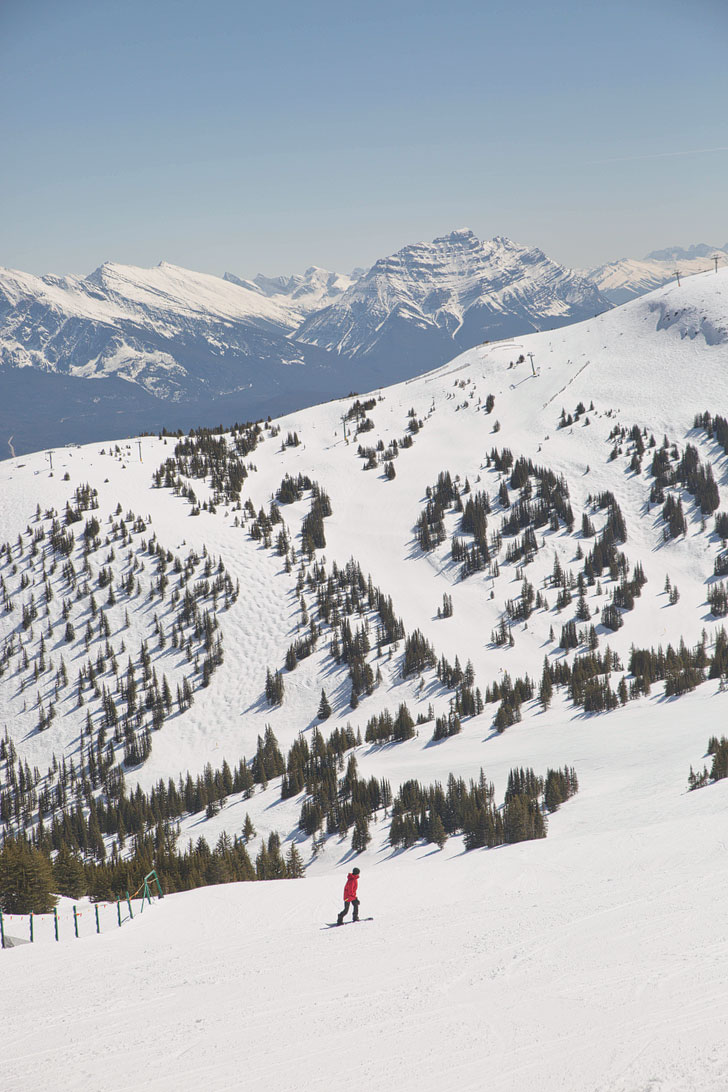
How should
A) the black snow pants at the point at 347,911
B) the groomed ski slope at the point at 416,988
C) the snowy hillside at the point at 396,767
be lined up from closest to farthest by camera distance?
the groomed ski slope at the point at 416,988 → the snowy hillside at the point at 396,767 → the black snow pants at the point at 347,911

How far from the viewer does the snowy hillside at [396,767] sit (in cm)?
1875

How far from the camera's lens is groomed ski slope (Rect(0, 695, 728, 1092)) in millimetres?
16562

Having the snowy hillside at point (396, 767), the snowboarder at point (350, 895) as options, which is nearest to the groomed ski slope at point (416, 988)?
the snowy hillside at point (396, 767)

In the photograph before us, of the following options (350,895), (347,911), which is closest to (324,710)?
(347,911)

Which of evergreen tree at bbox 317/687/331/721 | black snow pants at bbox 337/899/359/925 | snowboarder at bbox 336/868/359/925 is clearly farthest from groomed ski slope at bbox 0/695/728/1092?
evergreen tree at bbox 317/687/331/721

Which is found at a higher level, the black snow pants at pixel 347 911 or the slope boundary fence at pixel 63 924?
the black snow pants at pixel 347 911

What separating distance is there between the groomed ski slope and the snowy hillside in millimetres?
129

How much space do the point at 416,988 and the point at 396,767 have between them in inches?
3412

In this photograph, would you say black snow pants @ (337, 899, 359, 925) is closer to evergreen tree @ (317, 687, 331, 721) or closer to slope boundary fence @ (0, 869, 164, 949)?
slope boundary fence @ (0, 869, 164, 949)

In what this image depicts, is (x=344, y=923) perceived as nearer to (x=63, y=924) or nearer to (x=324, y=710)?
(x=63, y=924)

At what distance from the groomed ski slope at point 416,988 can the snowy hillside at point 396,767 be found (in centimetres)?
13

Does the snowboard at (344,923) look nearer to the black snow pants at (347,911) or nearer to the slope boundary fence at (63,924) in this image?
the black snow pants at (347,911)

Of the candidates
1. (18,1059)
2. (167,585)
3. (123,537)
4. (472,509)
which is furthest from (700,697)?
(123,537)

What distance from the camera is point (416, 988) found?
70.6ft
